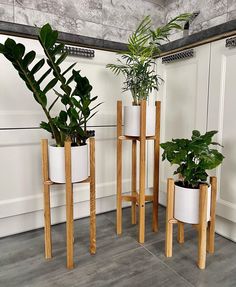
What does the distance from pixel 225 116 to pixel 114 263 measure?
1.01 metres

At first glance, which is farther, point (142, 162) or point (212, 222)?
point (142, 162)

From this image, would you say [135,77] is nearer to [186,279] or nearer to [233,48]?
[233,48]

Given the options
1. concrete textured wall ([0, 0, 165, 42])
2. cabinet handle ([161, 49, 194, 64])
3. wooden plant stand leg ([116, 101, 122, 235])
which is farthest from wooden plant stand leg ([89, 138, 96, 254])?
concrete textured wall ([0, 0, 165, 42])

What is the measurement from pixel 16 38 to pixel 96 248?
129 cm

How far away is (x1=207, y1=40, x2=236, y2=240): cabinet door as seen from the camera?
4.48 ft

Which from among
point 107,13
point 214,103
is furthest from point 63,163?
point 107,13

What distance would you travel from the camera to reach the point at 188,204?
1.21 meters

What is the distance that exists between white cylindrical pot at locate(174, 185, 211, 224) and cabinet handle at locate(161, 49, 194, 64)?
2.82ft

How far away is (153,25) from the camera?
2.21 m

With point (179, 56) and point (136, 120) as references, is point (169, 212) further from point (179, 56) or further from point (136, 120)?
point (179, 56)

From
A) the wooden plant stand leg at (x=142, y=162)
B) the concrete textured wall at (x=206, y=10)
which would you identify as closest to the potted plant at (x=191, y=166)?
the wooden plant stand leg at (x=142, y=162)

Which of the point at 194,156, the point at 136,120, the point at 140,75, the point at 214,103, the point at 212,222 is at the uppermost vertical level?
the point at 140,75

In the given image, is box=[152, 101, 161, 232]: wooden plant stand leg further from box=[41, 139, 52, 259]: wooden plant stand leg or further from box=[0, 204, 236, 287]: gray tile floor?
box=[41, 139, 52, 259]: wooden plant stand leg

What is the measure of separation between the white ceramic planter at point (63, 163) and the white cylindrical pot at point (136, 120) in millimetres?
330
